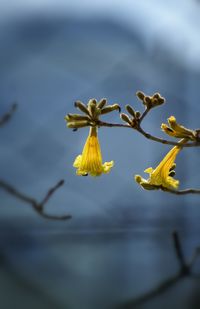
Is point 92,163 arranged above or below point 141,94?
below

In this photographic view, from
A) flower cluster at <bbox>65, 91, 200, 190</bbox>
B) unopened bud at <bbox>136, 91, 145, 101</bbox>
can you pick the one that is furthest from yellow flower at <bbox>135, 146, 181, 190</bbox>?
unopened bud at <bbox>136, 91, 145, 101</bbox>

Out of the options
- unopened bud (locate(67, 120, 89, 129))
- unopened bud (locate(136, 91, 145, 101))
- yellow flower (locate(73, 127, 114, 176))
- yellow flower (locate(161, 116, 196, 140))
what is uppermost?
unopened bud (locate(136, 91, 145, 101))

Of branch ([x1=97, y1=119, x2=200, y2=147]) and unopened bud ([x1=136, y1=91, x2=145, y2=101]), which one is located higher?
unopened bud ([x1=136, y1=91, x2=145, y2=101])

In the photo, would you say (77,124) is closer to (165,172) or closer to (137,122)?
(137,122)

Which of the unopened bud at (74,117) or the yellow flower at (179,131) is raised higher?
the yellow flower at (179,131)

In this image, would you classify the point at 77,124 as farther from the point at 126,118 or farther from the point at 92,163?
the point at 92,163

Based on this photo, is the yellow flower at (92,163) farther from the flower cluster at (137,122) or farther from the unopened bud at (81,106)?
the unopened bud at (81,106)

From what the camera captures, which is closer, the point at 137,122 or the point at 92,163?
the point at 137,122

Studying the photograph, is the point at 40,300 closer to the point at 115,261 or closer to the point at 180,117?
the point at 115,261

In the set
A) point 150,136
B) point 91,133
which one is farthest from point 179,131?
point 91,133

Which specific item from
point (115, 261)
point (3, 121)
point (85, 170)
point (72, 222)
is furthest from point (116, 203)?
point (85, 170)

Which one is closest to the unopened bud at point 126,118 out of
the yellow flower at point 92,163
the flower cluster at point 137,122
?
the flower cluster at point 137,122

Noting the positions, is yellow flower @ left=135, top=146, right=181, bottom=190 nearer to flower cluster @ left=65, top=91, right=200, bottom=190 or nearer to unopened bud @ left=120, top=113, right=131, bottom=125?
flower cluster @ left=65, top=91, right=200, bottom=190
